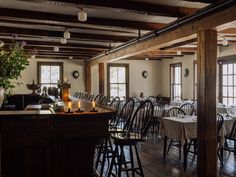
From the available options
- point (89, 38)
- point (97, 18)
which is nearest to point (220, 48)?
point (89, 38)

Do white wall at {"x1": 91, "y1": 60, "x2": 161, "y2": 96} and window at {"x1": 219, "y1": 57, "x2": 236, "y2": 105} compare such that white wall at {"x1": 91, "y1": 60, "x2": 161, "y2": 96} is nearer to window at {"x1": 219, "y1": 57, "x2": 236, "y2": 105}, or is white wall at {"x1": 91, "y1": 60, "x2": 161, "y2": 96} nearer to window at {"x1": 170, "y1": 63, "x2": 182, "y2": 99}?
window at {"x1": 170, "y1": 63, "x2": 182, "y2": 99}

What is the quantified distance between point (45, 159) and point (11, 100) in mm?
3810

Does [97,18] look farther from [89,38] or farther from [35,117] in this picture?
[35,117]

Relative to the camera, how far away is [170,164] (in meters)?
4.84

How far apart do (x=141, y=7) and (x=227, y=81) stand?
5.51 meters

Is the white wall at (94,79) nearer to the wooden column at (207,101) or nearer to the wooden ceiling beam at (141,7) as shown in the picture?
the wooden ceiling beam at (141,7)

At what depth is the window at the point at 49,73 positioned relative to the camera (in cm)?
1123

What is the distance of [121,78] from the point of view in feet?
39.9

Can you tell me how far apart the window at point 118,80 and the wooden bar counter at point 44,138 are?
8891mm

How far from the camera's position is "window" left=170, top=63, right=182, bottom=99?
1132 cm

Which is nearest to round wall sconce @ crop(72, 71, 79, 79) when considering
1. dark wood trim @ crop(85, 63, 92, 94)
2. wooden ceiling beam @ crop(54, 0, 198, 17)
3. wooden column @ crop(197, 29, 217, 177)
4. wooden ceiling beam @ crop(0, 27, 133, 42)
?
dark wood trim @ crop(85, 63, 92, 94)

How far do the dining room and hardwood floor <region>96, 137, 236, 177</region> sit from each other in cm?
2

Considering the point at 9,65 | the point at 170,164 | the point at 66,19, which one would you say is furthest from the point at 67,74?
the point at 9,65

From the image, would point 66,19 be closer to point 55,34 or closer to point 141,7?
point 141,7
